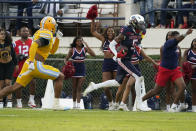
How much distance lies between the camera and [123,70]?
46.1 feet

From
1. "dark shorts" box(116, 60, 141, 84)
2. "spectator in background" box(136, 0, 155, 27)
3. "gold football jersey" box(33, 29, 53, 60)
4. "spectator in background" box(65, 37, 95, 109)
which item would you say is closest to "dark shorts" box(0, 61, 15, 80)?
"spectator in background" box(65, 37, 95, 109)

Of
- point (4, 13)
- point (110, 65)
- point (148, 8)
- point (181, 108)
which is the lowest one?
point (181, 108)

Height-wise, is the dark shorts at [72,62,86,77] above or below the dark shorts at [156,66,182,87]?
below

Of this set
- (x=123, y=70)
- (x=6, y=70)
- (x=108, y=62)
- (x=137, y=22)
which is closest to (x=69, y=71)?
(x=108, y=62)

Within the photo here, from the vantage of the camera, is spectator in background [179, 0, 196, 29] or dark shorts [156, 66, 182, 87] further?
spectator in background [179, 0, 196, 29]

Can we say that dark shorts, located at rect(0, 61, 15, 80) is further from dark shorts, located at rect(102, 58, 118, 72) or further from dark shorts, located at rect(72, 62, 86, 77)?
dark shorts, located at rect(102, 58, 118, 72)

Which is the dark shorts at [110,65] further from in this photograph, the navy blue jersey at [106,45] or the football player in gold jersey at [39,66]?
the football player in gold jersey at [39,66]

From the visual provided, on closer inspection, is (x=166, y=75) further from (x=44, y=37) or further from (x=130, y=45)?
(x=44, y=37)

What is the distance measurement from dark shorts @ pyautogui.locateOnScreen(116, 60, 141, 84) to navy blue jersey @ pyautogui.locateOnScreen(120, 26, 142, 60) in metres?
0.16

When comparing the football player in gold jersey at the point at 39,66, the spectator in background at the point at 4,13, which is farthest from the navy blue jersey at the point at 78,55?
the spectator in background at the point at 4,13

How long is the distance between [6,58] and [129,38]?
3395 mm

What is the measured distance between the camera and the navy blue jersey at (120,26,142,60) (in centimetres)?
1373

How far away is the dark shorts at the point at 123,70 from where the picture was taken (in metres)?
13.6

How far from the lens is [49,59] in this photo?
56.7 ft
